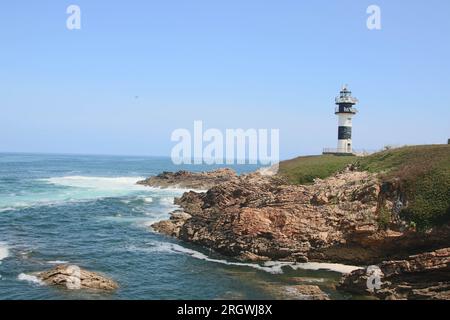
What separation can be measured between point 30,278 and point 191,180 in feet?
214

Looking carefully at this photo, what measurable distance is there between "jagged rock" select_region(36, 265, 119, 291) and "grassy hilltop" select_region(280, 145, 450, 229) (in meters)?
21.4

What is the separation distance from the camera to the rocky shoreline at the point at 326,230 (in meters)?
32.6

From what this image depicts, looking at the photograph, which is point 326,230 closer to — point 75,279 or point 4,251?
point 75,279

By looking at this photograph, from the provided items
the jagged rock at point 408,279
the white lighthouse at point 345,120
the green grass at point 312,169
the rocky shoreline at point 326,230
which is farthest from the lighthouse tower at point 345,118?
the jagged rock at point 408,279

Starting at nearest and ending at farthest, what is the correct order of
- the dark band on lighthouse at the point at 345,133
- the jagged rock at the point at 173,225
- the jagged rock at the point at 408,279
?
the jagged rock at the point at 408,279
the jagged rock at the point at 173,225
the dark band on lighthouse at the point at 345,133

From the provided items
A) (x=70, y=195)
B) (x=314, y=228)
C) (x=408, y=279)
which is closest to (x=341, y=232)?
(x=314, y=228)

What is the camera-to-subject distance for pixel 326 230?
3619 cm

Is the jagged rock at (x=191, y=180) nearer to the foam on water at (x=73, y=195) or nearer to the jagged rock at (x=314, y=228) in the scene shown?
the foam on water at (x=73, y=195)

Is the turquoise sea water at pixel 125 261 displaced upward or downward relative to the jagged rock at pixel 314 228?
downward

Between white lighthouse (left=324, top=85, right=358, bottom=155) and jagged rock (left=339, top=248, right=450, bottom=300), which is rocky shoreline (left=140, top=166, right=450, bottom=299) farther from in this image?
white lighthouse (left=324, top=85, right=358, bottom=155)

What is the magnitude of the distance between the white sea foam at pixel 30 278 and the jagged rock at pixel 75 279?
202mm

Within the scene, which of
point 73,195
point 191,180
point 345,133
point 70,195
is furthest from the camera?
point 191,180

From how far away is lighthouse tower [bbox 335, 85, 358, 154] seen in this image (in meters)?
67.7
